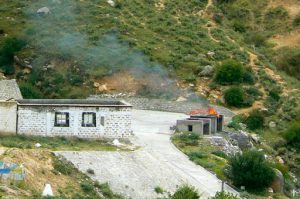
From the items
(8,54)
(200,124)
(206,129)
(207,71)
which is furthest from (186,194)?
(8,54)

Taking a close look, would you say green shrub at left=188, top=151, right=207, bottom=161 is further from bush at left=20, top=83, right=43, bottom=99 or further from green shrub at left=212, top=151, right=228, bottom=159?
bush at left=20, top=83, right=43, bottom=99

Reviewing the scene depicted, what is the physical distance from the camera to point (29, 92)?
61.4 m

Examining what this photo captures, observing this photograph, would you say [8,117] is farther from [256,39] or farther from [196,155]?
[256,39]

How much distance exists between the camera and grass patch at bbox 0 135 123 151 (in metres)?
42.9

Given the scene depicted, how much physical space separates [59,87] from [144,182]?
24363 millimetres

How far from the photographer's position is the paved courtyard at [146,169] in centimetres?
4112

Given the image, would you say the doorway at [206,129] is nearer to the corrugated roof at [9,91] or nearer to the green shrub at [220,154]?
the green shrub at [220,154]

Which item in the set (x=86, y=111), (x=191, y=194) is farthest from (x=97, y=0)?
(x=191, y=194)

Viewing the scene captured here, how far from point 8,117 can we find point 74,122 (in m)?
2.90

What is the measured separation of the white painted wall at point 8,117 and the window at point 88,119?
2992 mm

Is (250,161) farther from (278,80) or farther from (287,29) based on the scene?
(287,29)

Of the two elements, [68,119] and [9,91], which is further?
[9,91]

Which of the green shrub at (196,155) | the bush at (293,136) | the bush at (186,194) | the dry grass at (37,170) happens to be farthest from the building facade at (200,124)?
the bush at (186,194)

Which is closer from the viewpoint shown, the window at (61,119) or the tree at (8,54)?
the window at (61,119)
